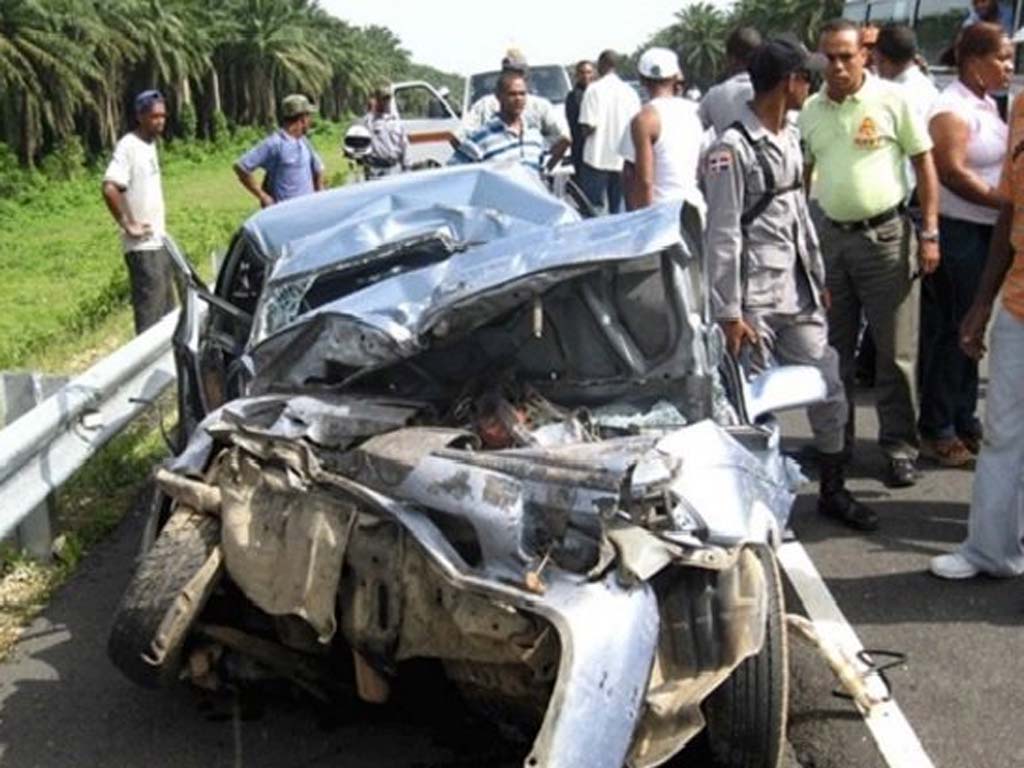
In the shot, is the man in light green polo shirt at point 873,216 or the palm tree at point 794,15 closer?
the man in light green polo shirt at point 873,216

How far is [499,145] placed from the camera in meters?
9.52

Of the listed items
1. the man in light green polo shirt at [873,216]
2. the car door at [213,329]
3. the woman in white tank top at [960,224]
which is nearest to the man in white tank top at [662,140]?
the man in light green polo shirt at [873,216]

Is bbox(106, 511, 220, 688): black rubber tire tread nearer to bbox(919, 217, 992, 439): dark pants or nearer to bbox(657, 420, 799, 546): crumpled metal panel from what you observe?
bbox(657, 420, 799, 546): crumpled metal panel

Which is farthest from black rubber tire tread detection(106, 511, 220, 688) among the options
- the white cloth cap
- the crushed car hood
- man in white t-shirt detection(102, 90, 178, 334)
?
man in white t-shirt detection(102, 90, 178, 334)

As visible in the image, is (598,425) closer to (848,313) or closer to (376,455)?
(376,455)

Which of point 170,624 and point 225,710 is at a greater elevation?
point 170,624

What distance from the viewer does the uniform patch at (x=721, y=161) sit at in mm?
5043

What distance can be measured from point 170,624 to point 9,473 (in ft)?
4.86

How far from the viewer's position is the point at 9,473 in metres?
4.76

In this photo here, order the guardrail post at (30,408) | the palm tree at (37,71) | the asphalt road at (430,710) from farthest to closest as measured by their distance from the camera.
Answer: the palm tree at (37,71)
the guardrail post at (30,408)
the asphalt road at (430,710)

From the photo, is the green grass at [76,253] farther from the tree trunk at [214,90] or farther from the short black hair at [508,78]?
the tree trunk at [214,90]

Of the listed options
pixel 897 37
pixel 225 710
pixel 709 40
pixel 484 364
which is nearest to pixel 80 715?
pixel 225 710

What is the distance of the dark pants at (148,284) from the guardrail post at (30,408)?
113 inches

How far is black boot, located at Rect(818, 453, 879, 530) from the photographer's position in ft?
18.0
